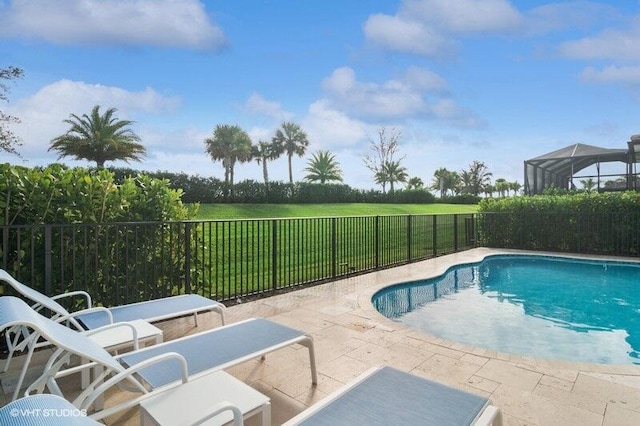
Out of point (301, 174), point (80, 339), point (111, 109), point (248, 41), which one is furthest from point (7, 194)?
point (301, 174)

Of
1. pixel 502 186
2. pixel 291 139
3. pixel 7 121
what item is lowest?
pixel 502 186

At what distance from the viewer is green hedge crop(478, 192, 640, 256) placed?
1044 cm

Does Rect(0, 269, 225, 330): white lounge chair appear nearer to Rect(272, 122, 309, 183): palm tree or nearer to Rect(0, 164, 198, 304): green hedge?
Rect(0, 164, 198, 304): green hedge

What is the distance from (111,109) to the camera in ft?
87.2

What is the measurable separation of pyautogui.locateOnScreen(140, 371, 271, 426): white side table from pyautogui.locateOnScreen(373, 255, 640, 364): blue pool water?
11.9 feet

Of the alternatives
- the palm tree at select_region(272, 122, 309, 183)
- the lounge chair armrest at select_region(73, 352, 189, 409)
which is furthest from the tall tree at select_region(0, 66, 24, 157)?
the palm tree at select_region(272, 122, 309, 183)

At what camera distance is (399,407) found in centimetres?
175

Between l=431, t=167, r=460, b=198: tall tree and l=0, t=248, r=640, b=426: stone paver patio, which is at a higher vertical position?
l=431, t=167, r=460, b=198: tall tree

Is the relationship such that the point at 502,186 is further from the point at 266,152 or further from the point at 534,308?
the point at 534,308

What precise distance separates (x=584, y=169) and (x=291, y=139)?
3350 centimetres

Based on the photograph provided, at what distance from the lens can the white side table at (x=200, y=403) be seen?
170 centimetres

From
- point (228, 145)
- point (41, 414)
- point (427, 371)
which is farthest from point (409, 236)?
point (228, 145)

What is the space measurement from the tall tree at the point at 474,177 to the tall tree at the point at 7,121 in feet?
186

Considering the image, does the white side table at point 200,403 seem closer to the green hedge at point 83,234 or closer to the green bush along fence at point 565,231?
the green hedge at point 83,234
